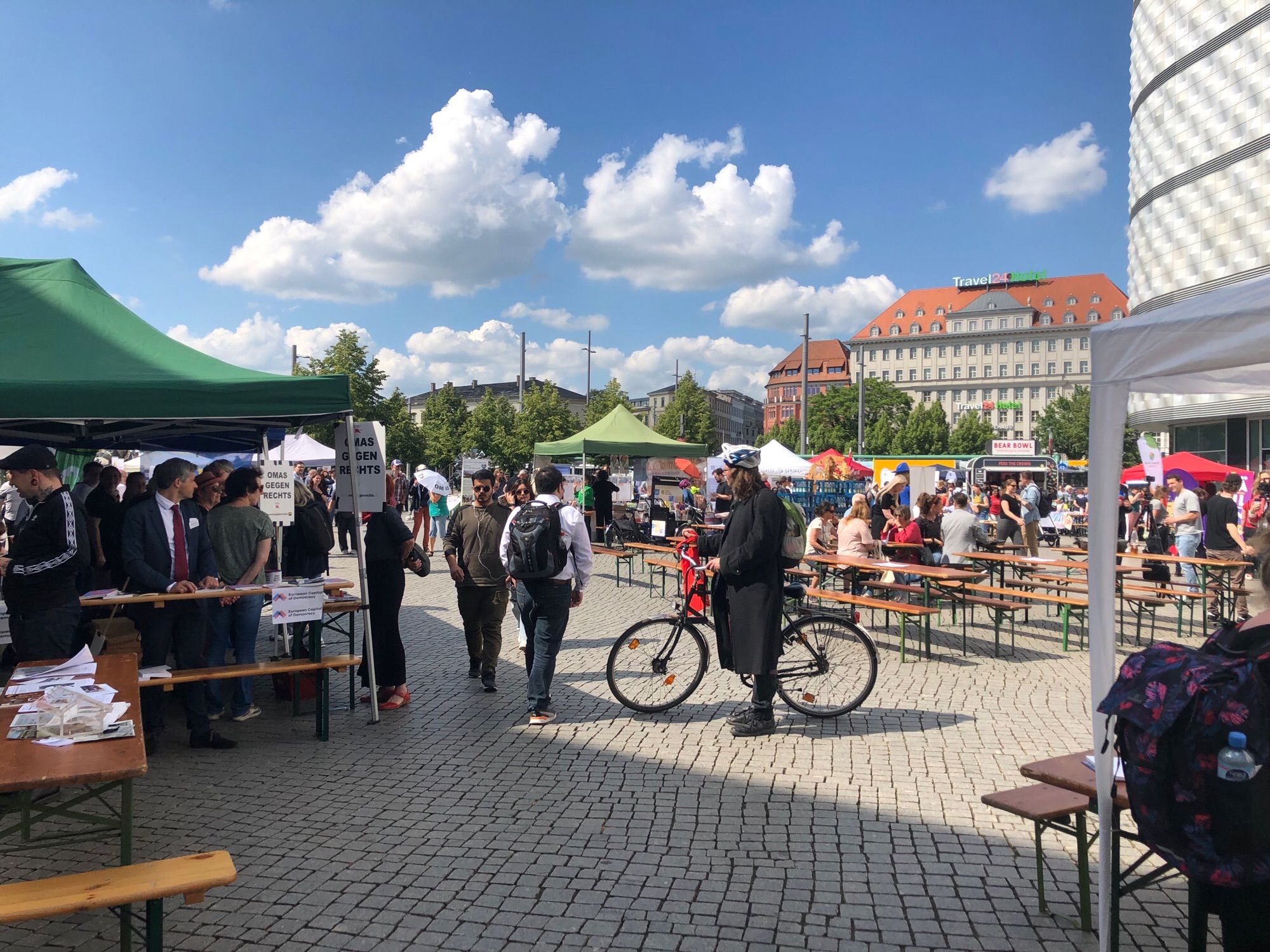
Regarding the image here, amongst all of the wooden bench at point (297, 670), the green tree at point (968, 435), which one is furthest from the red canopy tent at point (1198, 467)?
the green tree at point (968, 435)

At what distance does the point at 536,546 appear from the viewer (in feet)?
20.7

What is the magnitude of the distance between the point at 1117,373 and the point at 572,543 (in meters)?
4.09

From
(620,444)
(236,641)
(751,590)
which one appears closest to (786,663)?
(751,590)

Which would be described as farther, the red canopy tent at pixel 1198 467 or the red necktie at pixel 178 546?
the red canopy tent at pixel 1198 467

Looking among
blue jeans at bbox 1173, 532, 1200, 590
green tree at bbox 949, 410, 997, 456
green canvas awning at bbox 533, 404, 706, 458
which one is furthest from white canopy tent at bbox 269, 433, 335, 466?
green tree at bbox 949, 410, 997, 456

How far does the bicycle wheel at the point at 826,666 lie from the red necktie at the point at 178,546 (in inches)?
169

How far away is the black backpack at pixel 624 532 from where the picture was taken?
65.6 ft

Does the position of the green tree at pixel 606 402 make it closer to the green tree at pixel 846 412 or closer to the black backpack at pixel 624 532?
the green tree at pixel 846 412

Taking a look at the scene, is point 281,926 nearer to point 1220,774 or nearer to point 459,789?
point 459,789

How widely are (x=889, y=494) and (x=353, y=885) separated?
12.0m

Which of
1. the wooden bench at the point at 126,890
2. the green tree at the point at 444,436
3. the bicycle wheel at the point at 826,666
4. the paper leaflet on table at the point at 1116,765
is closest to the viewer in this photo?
the wooden bench at the point at 126,890

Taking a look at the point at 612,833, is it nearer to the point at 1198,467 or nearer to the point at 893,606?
the point at 893,606

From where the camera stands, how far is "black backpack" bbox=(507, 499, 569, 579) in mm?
6305

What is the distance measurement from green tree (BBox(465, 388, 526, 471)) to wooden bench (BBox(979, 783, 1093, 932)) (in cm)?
5233
